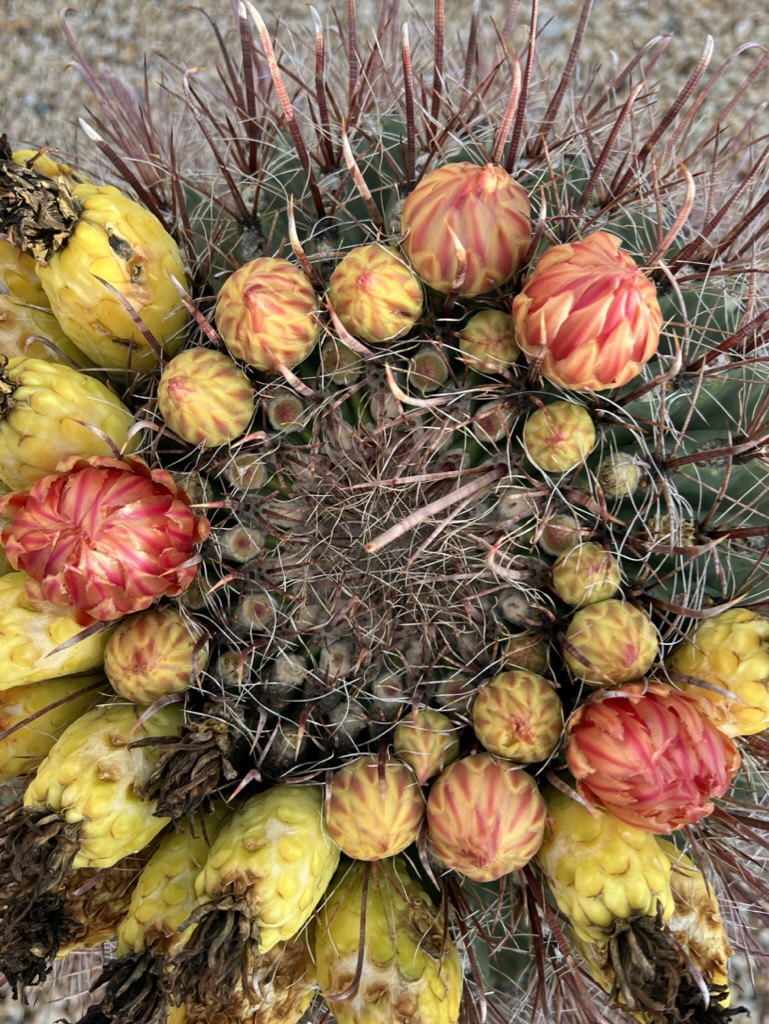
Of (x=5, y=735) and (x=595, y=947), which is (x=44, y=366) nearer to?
(x=5, y=735)

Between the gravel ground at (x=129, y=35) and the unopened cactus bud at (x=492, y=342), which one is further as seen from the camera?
the gravel ground at (x=129, y=35)

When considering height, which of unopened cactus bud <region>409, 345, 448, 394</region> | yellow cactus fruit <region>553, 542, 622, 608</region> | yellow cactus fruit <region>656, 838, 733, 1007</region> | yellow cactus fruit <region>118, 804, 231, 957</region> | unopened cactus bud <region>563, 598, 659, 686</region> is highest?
unopened cactus bud <region>409, 345, 448, 394</region>

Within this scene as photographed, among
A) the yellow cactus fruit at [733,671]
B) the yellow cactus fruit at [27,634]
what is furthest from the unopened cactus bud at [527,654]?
the yellow cactus fruit at [27,634]

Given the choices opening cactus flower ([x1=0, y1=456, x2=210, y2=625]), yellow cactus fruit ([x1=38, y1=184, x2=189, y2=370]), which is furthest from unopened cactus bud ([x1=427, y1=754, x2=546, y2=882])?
yellow cactus fruit ([x1=38, y1=184, x2=189, y2=370])

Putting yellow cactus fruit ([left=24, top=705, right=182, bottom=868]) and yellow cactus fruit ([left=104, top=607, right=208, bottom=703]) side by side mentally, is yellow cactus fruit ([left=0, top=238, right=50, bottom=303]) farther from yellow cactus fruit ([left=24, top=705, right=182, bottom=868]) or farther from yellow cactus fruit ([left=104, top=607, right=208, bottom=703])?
yellow cactus fruit ([left=24, top=705, right=182, bottom=868])

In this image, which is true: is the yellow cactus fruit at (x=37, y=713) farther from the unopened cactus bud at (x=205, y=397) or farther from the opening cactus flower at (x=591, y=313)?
the opening cactus flower at (x=591, y=313)

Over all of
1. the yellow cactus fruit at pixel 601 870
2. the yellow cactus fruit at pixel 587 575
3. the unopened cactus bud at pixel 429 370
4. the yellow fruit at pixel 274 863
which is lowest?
the yellow cactus fruit at pixel 601 870

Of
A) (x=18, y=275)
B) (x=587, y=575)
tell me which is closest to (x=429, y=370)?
(x=587, y=575)
